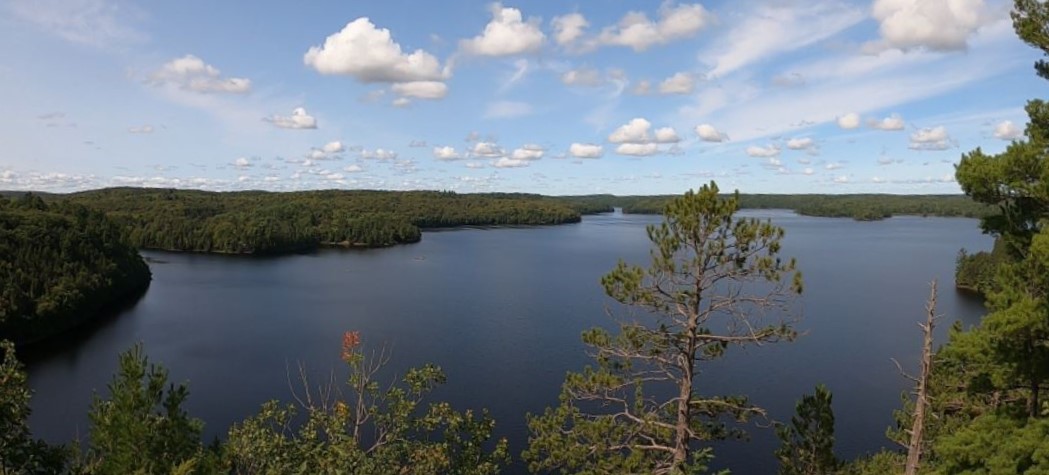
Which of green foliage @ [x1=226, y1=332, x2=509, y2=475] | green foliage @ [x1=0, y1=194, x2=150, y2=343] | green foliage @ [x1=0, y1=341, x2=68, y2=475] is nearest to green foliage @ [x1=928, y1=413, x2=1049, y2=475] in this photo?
green foliage @ [x1=226, y1=332, x2=509, y2=475]

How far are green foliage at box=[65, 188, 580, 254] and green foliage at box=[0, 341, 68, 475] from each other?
74064 millimetres

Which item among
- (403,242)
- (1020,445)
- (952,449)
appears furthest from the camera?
(403,242)

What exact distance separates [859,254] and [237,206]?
10205 centimetres

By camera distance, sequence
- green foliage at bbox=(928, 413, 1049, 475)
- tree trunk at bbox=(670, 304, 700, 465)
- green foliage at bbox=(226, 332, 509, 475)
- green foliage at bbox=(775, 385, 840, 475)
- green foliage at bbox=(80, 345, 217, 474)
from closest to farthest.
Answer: green foliage at bbox=(928, 413, 1049, 475)
green foliage at bbox=(226, 332, 509, 475)
green foliage at bbox=(80, 345, 217, 474)
tree trunk at bbox=(670, 304, 700, 465)
green foliage at bbox=(775, 385, 840, 475)

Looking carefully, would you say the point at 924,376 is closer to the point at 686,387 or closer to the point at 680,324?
the point at 686,387

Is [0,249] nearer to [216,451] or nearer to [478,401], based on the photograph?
[478,401]

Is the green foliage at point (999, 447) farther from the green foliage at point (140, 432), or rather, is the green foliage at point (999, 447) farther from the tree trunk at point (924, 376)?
the green foliage at point (140, 432)

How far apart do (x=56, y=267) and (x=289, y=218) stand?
59.1 meters

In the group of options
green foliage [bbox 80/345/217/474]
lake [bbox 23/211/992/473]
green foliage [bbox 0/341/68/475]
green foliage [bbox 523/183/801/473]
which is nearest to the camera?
green foliage [bbox 0/341/68/475]

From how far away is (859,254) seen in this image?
7656cm

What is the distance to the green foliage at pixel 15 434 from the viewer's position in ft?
22.5

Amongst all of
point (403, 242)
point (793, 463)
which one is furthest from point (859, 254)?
point (793, 463)

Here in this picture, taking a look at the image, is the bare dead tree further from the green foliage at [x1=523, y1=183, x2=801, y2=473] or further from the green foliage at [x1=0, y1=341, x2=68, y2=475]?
the green foliage at [x1=0, y1=341, x2=68, y2=475]

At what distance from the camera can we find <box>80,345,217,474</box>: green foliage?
7664 mm
